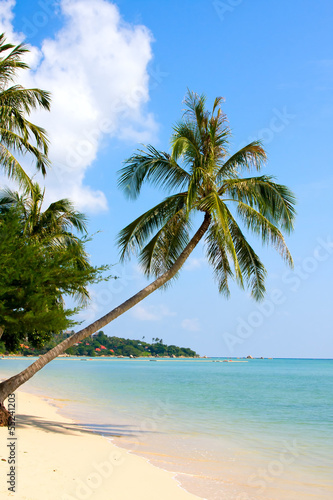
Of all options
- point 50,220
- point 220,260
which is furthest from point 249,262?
point 50,220

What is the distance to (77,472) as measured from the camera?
19.4 ft

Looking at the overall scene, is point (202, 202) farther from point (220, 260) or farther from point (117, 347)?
point (117, 347)

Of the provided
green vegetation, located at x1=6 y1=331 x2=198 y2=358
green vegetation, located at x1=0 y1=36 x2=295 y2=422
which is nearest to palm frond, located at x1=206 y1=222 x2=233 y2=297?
green vegetation, located at x1=0 y1=36 x2=295 y2=422

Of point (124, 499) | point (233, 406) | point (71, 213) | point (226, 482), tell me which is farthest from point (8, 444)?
point (233, 406)

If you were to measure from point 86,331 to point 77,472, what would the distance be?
3.53 metres

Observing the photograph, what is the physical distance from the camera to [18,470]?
5.37 meters

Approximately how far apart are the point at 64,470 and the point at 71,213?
12165 mm

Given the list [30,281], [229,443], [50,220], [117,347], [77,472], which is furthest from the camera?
[117,347]

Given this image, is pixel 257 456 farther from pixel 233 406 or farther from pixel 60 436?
pixel 233 406

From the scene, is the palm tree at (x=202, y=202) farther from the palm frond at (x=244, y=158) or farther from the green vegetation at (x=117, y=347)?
the green vegetation at (x=117, y=347)

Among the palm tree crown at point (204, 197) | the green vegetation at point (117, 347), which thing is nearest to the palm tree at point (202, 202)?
the palm tree crown at point (204, 197)

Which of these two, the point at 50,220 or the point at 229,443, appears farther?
the point at 50,220

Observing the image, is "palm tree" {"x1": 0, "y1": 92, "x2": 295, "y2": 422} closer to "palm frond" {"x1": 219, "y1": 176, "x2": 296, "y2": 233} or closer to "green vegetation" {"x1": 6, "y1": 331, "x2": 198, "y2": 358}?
"palm frond" {"x1": 219, "y1": 176, "x2": 296, "y2": 233}

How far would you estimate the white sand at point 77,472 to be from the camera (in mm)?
5027
